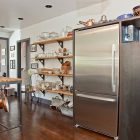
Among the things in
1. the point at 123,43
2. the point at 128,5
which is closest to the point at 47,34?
the point at 128,5

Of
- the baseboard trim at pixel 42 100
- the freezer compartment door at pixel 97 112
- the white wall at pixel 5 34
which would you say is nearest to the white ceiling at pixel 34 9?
the white wall at pixel 5 34

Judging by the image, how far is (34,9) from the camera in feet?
14.6

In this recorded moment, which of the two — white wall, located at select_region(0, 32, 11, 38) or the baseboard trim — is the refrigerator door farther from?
white wall, located at select_region(0, 32, 11, 38)

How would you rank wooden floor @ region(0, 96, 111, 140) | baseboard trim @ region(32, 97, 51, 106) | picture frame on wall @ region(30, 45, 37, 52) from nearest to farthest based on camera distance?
wooden floor @ region(0, 96, 111, 140)
baseboard trim @ region(32, 97, 51, 106)
picture frame on wall @ region(30, 45, 37, 52)

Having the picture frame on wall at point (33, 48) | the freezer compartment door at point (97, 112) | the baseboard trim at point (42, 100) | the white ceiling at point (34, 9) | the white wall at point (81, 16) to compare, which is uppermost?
the white ceiling at point (34, 9)

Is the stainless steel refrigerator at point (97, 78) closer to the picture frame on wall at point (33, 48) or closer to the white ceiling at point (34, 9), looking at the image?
the white ceiling at point (34, 9)

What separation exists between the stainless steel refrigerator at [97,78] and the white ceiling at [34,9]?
949 millimetres

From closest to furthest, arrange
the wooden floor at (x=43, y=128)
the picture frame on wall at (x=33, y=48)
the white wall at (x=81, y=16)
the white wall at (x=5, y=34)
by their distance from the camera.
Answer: the wooden floor at (x=43, y=128), the white wall at (x=81, y=16), the picture frame on wall at (x=33, y=48), the white wall at (x=5, y=34)

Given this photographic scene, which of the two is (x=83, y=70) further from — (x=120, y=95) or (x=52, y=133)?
(x=52, y=133)

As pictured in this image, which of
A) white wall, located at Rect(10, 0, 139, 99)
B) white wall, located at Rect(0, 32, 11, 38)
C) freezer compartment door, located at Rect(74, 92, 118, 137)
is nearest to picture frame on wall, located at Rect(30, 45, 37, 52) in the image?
white wall, located at Rect(10, 0, 139, 99)

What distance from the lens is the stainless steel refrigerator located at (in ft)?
9.61

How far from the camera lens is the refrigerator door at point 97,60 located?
292 centimetres

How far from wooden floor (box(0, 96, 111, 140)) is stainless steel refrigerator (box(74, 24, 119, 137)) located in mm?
238

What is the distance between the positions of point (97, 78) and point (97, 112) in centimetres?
59
